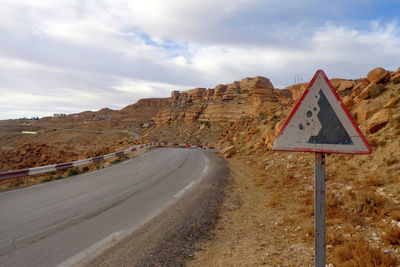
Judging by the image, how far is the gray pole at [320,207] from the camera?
2.71 m

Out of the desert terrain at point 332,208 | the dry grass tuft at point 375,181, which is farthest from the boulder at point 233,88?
the dry grass tuft at point 375,181

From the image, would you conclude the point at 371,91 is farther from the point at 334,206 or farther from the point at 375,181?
the point at 334,206

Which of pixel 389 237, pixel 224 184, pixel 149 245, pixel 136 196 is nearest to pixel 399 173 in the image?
pixel 389 237

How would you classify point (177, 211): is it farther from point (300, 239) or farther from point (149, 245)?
point (300, 239)

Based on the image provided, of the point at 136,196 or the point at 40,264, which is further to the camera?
the point at 136,196

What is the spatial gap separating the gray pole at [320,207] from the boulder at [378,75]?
19.0 m

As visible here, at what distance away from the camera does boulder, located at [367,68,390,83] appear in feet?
58.1

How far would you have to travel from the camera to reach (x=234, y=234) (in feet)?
18.7

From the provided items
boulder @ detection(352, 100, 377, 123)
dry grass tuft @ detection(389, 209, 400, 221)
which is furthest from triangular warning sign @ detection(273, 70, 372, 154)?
boulder @ detection(352, 100, 377, 123)

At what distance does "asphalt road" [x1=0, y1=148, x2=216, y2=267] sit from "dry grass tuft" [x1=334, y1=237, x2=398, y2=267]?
4078 millimetres

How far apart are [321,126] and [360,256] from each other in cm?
225

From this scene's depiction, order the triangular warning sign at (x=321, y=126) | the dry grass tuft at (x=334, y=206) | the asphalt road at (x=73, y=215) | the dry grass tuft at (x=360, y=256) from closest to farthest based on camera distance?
1. the triangular warning sign at (x=321, y=126)
2. the dry grass tuft at (x=360, y=256)
3. the asphalt road at (x=73, y=215)
4. the dry grass tuft at (x=334, y=206)

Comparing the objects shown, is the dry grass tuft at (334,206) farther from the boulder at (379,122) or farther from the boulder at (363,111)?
the boulder at (363,111)

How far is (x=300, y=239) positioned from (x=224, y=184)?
637cm
